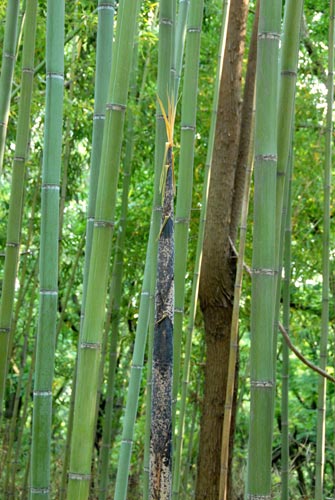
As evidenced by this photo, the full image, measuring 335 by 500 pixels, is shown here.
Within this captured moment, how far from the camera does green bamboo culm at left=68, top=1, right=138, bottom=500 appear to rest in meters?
1.39

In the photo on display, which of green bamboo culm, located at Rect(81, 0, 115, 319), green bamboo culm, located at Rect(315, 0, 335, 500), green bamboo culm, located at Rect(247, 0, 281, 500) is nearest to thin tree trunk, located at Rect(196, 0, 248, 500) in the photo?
green bamboo culm, located at Rect(315, 0, 335, 500)

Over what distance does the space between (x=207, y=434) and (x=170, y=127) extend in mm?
3147

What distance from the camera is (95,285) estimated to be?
55.0 inches

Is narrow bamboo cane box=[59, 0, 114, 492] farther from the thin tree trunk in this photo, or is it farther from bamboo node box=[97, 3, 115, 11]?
the thin tree trunk

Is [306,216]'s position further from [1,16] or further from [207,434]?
[1,16]

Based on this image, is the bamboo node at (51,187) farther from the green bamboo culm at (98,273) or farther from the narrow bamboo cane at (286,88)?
the narrow bamboo cane at (286,88)

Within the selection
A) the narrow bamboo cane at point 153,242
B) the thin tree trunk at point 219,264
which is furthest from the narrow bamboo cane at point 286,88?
the thin tree trunk at point 219,264

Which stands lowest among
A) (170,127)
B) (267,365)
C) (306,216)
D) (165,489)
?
(165,489)

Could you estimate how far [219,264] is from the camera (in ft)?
14.0

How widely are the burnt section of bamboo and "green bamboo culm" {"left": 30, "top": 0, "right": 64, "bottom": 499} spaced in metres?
0.41

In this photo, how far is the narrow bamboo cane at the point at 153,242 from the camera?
1.74 meters

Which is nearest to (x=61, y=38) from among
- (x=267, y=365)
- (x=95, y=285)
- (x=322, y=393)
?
(x=95, y=285)

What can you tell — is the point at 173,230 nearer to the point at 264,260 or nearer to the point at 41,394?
the point at 264,260

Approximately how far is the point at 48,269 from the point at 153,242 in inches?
13.7
